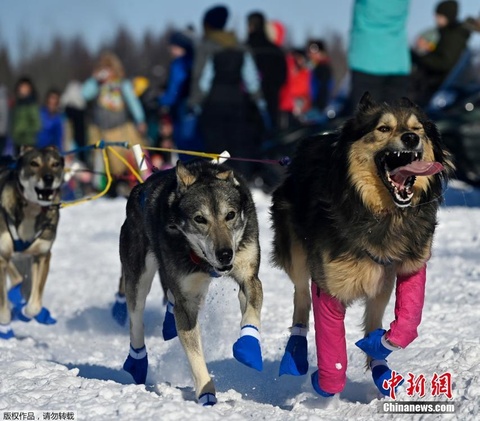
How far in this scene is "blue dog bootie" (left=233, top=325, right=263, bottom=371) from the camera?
4195 millimetres

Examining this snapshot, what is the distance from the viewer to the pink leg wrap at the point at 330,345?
14.1ft

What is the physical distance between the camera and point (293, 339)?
4.89 m

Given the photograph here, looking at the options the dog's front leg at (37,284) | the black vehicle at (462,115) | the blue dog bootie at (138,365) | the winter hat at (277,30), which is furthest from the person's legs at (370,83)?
the winter hat at (277,30)

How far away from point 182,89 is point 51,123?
17.5 feet

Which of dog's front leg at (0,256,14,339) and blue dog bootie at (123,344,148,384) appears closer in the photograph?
blue dog bootie at (123,344,148,384)

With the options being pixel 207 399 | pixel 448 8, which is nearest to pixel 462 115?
pixel 448 8

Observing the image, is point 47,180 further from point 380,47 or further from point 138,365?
point 380,47

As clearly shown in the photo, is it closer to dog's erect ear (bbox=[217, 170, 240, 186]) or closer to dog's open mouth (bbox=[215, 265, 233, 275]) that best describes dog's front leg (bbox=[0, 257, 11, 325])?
dog's erect ear (bbox=[217, 170, 240, 186])

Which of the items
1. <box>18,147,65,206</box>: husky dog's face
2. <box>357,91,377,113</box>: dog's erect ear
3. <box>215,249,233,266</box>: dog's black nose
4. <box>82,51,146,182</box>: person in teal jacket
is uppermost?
<box>357,91,377,113</box>: dog's erect ear

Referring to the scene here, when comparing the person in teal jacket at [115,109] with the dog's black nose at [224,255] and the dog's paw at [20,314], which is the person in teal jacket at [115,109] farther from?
the dog's black nose at [224,255]

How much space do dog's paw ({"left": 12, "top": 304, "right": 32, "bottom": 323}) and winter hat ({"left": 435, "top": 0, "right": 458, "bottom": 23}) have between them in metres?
5.67

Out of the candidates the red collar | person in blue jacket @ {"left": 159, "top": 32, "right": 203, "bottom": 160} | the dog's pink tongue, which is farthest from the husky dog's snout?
person in blue jacket @ {"left": 159, "top": 32, "right": 203, "bottom": 160}

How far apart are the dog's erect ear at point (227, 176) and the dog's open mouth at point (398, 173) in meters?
0.89

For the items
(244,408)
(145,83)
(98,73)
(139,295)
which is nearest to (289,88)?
(98,73)
